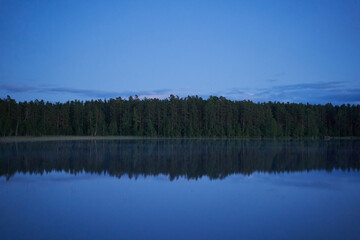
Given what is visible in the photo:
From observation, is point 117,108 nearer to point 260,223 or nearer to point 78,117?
point 78,117

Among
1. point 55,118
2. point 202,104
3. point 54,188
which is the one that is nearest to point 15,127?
point 55,118

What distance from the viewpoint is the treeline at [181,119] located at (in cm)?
8556

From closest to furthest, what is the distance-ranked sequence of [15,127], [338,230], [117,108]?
1. [338,230]
2. [15,127]
3. [117,108]

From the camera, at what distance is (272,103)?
106 metres

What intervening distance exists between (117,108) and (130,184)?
3141 inches

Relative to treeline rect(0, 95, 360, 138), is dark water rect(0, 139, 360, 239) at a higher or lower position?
lower

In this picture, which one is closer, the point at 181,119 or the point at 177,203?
the point at 177,203

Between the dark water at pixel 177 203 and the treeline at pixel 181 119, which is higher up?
the treeline at pixel 181 119

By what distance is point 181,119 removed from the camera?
3543 inches

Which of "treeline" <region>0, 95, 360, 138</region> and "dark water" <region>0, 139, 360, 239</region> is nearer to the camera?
"dark water" <region>0, 139, 360, 239</region>

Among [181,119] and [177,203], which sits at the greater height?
[181,119]

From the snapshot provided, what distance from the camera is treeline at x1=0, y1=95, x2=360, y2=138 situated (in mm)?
85562

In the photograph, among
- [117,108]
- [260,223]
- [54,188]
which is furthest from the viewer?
[117,108]

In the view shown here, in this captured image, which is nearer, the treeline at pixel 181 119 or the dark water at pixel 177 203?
the dark water at pixel 177 203
